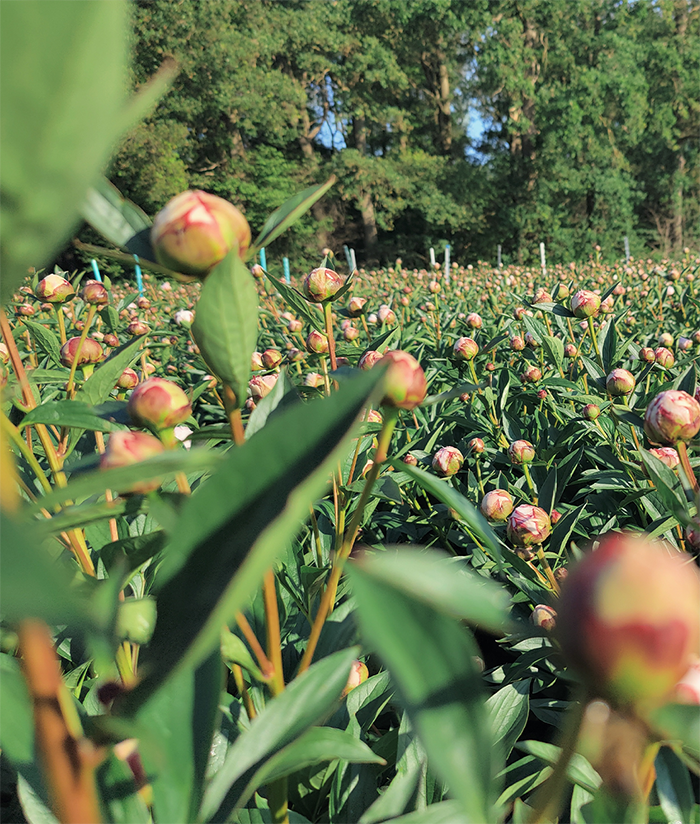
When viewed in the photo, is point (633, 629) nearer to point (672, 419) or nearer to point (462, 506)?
point (462, 506)

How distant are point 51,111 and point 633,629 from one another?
0.53 ft

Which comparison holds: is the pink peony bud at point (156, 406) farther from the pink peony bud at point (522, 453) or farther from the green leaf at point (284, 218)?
the pink peony bud at point (522, 453)

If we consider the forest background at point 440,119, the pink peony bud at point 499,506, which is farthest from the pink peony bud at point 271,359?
the forest background at point 440,119

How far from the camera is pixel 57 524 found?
18 cm

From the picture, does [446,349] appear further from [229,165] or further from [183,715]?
[229,165]

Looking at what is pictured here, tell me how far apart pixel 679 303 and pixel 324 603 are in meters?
2.14

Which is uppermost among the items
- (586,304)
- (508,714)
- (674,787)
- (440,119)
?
(440,119)

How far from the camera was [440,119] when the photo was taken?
13.9m

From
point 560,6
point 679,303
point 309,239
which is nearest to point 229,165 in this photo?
point 309,239

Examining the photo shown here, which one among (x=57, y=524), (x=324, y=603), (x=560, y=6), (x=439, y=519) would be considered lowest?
(x=439, y=519)

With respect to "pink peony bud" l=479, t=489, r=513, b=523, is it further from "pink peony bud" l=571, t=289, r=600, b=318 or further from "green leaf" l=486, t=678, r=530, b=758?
"pink peony bud" l=571, t=289, r=600, b=318

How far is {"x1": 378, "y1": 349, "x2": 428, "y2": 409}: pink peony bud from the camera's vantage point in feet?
1.04

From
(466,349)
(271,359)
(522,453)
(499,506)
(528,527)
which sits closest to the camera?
(528,527)

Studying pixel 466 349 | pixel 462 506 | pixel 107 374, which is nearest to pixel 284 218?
pixel 462 506
